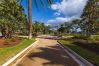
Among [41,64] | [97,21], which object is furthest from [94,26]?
[41,64]

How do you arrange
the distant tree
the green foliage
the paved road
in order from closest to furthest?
the paved road < the green foliage < the distant tree

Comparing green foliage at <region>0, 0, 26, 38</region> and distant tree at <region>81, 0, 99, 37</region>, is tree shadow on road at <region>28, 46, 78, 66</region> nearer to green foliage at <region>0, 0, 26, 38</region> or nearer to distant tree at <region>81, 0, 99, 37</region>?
green foliage at <region>0, 0, 26, 38</region>

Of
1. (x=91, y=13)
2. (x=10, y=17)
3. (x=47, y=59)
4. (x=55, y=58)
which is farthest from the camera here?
(x=91, y=13)

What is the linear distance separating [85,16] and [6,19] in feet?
76.9

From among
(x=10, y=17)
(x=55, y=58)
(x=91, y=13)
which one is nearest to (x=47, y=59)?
(x=55, y=58)

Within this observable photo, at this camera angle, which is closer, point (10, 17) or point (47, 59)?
point (47, 59)

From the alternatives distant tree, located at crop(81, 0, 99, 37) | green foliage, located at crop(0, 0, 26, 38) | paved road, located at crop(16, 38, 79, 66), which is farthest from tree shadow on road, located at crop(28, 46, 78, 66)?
distant tree, located at crop(81, 0, 99, 37)

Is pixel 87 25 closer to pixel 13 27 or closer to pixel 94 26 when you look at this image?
pixel 94 26

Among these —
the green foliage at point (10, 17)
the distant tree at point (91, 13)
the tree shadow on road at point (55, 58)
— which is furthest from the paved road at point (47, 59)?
the distant tree at point (91, 13)

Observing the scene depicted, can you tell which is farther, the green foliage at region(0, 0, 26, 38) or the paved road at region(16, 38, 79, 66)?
the green foliage at region(0, 0, 26, 38)

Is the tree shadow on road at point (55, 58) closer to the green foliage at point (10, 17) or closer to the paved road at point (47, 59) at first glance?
the paved road at point (47, 59)

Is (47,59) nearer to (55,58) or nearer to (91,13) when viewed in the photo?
(55,58)

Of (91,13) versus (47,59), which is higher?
(91,13)

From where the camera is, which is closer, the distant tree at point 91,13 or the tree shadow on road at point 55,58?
the tree shadow on road at point 55,58
